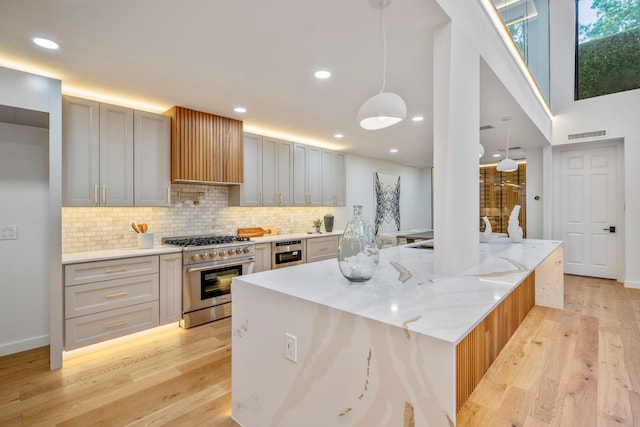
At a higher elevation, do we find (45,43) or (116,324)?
(45,43)

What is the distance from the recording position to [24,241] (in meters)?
2.95

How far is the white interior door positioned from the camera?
17.0 feet

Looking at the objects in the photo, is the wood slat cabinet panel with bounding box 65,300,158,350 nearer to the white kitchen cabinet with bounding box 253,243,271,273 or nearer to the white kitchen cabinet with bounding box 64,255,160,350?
the white kitchen cabinet with bounding box 64,255,160,350

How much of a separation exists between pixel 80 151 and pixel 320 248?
10.9 ft

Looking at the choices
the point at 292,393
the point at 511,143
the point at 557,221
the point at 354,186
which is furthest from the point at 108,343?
the point at 557,221

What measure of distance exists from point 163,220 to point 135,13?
2466mm

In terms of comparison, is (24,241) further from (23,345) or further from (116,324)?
(116,324)

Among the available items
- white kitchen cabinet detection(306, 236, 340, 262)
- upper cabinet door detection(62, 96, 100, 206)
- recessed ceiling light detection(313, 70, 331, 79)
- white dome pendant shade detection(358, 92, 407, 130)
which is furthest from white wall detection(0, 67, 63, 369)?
white kitchen cabinet detection(306, 236, 340, 262)

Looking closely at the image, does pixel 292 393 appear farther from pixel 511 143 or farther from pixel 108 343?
pixel 511 143

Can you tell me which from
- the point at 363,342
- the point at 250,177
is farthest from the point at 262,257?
the point at 363,342

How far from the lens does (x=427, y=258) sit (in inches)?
95.3

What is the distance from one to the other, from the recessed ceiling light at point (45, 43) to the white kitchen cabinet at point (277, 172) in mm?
2596

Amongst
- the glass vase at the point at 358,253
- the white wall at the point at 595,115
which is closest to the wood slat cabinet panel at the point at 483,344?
the glass vase at the point at 358,253

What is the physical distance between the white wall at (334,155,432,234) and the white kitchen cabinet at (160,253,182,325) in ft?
10.3
